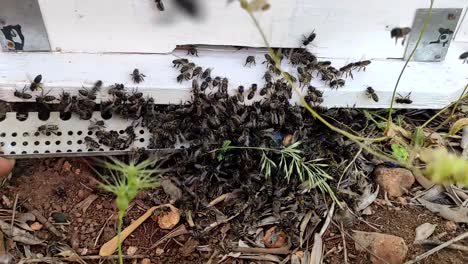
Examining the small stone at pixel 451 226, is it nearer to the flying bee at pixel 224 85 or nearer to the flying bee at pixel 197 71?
the flying bee at pixel 224 85

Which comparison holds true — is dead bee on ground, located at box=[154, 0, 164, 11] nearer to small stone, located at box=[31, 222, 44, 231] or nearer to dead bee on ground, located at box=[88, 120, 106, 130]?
dead bee on ground, located at box=[88, 120, 106, 130]

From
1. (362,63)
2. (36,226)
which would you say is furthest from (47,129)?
(362,63)

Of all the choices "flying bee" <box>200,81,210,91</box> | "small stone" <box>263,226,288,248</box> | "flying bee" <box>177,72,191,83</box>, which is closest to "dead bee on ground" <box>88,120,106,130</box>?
"flying bee" <box>177,72,191,83</box>

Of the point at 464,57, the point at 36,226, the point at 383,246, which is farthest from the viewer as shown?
the point at 464,57

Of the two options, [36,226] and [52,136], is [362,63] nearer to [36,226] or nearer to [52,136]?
[52,136]

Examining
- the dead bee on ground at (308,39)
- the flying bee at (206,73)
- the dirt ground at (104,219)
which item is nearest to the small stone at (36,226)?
the dirt ground at (104,219)

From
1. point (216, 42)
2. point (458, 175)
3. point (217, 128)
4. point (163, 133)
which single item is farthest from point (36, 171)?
point (458, 175)
